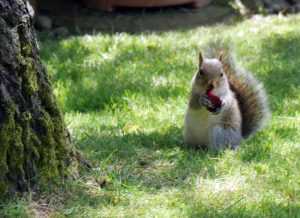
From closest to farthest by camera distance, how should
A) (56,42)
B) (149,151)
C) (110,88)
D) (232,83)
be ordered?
(149,151)
(232,83)
(110,88)
(56,42)

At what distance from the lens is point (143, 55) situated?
5.77 metres

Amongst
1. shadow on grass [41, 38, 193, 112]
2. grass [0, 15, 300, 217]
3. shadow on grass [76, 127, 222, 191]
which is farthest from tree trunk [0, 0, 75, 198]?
shadow on grass [41, 38, 193, 112]

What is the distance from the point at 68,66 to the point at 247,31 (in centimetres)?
192

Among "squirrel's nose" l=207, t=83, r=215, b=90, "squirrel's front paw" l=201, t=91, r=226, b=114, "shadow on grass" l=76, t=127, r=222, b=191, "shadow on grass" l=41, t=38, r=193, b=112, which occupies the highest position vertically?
"squirrel's nose" l=207, t=83, r=215, b=90

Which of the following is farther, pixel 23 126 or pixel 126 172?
pixel 126 172

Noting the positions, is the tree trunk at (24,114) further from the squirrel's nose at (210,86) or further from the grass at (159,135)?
the squirrel's nose at (210,86)

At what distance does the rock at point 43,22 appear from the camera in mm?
6887

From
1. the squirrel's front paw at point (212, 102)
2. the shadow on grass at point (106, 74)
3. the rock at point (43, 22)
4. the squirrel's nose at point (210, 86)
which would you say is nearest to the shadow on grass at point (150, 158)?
the squirrel's front paw at point (212, 102)

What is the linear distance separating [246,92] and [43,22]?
10.8ft

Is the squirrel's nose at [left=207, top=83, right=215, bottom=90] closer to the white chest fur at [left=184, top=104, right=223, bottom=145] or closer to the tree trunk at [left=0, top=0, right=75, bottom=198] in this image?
the white chest fur at [left=184, top=104, right=223, bottom=145]

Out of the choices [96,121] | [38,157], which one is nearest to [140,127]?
[96,121]

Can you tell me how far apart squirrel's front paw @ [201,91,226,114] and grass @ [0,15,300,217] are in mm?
246

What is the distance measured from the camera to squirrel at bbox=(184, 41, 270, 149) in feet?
12.5

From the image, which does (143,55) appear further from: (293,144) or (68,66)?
(293,144)
